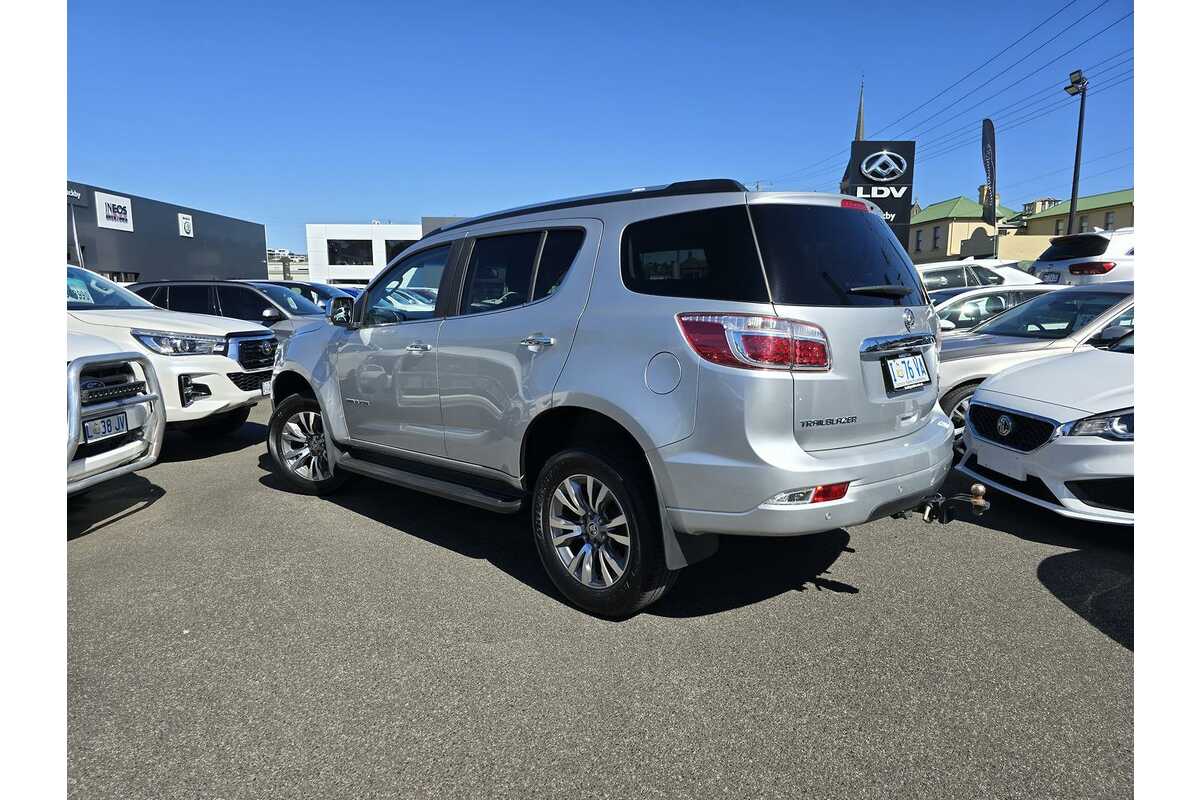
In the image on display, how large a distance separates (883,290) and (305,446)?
442 centimetres

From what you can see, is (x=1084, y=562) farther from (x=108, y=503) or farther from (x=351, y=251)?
(x=351, y=251)

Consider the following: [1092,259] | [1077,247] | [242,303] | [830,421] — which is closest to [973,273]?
[1077,247]

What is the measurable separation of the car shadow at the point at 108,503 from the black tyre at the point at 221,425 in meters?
1.36

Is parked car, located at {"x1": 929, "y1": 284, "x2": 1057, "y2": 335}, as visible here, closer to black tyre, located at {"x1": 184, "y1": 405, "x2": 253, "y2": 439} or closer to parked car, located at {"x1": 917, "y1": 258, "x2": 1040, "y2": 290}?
parked car, located at {"x1": 917, "y1": 258, "x2": 1040, "y2": 290}

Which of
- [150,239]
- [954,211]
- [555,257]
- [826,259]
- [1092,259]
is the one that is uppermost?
[954,211]

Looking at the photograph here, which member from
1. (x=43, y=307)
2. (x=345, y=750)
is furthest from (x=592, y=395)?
(x=43, y=307)

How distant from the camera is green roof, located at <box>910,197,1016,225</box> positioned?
67.7 m

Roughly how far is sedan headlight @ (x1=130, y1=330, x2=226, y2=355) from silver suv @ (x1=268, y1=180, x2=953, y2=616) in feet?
11.6

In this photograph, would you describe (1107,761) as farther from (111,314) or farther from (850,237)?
(111,314)

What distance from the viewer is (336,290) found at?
14.3 metres

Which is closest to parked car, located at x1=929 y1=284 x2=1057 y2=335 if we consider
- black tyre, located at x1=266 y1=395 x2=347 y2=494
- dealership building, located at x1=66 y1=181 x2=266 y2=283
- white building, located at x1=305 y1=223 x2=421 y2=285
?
black tyre, located at x1=266 y1=395 x2=347 y2=494

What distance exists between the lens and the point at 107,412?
448 centimetres

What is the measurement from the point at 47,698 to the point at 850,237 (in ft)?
12.7

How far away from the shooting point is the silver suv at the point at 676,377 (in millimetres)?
2914
